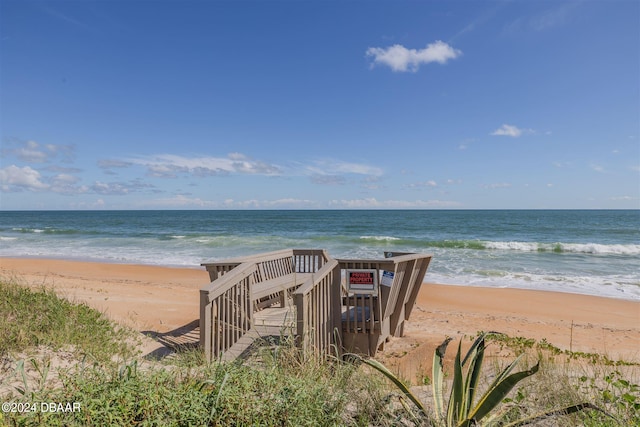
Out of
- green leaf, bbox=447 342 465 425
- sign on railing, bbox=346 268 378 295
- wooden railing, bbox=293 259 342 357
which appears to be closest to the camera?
green leaf, bbox=447 342 465 425

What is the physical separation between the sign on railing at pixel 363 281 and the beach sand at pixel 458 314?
992mm

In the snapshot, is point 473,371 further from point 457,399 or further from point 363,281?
point 363,281

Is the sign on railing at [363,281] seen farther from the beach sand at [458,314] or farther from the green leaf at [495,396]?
the green leaf at [495,396]

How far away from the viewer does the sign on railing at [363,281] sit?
4668 millimetres

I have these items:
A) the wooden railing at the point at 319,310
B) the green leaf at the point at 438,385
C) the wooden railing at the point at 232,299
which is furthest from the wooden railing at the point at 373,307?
the green leaf at the point at 438,385

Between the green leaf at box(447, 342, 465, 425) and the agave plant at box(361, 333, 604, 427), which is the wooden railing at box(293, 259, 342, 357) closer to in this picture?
the agave plant at box(361, 333, 604, 427)

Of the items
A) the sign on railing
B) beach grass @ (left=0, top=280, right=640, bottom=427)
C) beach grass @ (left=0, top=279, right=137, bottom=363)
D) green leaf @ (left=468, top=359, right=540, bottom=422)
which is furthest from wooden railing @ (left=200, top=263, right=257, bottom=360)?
green leaf @ (left=468, top=359, right=540, bottom=422)

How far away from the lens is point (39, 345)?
3627 millimetres

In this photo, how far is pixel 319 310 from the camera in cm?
428

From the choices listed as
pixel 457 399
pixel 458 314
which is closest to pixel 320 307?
pixel 457 399

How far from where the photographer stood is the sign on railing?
467cm

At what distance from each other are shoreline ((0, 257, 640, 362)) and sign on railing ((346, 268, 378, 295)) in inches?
50.7

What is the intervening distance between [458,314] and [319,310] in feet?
17.6

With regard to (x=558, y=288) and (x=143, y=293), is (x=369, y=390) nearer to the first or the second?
(x=143, y=293)
